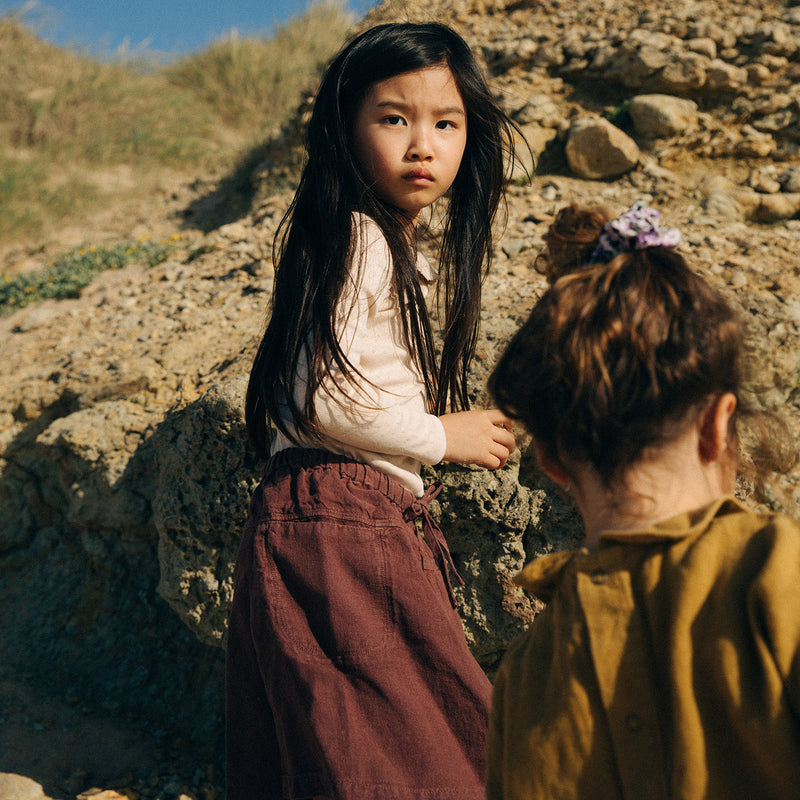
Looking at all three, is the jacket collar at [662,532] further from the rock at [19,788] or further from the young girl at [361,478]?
the rock at [19,788]

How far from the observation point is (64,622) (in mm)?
3113

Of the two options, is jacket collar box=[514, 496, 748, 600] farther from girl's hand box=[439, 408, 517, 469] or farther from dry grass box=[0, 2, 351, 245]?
dry grass box=[0, 2, 351, 245]

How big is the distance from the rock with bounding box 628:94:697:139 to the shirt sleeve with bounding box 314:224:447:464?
3224mm

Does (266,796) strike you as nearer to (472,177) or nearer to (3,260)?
(472,177)

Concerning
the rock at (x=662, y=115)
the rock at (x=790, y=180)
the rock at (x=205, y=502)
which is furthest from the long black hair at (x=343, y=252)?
the rock at (x=662, y=115)

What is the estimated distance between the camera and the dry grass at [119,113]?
789cm

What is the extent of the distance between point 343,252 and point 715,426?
855mm

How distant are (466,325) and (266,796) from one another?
1178 millimetres

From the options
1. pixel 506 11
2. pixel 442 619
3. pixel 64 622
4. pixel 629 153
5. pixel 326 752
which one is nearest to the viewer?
pixel 326 752

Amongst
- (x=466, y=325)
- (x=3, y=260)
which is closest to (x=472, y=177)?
(x=466, y=325)

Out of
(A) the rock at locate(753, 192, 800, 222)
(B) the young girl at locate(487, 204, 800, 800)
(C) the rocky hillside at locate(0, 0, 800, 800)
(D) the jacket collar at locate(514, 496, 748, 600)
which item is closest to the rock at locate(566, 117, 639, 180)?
(C) the rocky hillside at locate(0, 0, 800, 800)

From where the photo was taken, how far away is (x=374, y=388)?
1580mm

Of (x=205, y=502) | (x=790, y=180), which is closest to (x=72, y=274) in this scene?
(x=205, y=502)

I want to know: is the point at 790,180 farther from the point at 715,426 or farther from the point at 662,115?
the point at 715,426
